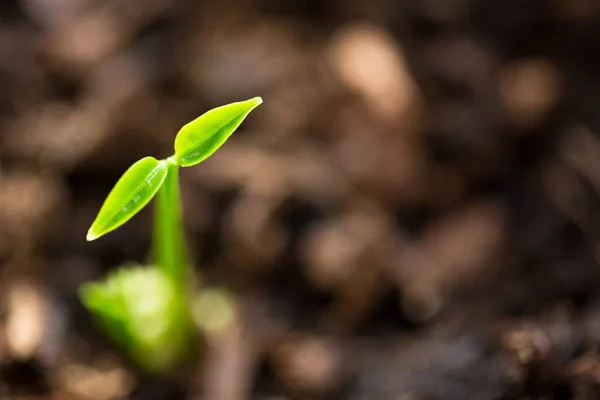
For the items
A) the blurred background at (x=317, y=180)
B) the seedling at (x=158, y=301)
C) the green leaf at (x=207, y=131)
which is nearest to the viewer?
the green leaf at (x=207, y=131)

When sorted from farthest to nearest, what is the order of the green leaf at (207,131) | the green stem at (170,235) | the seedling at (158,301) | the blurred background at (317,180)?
1. the blurred background at (317,180)
2. the seedling at (158,301)
3. the green stem at (170,235)
4. the green leaf at (207,131)

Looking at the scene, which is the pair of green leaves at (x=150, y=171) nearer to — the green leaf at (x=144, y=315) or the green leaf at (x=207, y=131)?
the green leaf at (x=207, y=131)

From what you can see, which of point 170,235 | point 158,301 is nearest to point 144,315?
point 158,301

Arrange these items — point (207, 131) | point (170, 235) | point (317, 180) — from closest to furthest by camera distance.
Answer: point (207, 131) → point (170, 235) → point (317, 180)

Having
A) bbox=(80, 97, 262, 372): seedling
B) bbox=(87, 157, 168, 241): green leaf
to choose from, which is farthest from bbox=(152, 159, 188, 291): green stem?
bbox=(87, 157, 168, 241): green leaf

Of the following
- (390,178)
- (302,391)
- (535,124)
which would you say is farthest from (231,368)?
(535,124)

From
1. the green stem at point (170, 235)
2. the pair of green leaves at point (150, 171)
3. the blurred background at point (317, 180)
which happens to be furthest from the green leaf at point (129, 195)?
the blurred background at point (317, 180)

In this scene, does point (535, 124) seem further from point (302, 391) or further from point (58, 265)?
point (58, 265)

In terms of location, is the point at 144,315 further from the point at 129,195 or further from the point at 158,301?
the point at 129,195

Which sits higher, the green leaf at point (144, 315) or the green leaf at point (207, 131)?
the green leaf at point (207, 131)
